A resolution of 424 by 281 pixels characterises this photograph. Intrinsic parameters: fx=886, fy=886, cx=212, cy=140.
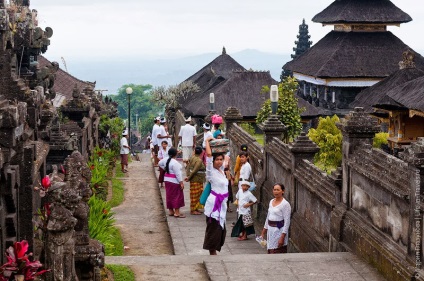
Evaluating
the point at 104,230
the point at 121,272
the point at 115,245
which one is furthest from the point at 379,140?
the point at 121,272

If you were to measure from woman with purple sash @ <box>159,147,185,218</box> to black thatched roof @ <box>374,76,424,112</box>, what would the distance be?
11658mm

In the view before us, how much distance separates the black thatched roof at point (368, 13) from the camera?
4731 centimetres

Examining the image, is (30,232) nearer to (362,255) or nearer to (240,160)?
(362,255)

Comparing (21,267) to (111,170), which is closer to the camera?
(21,267)

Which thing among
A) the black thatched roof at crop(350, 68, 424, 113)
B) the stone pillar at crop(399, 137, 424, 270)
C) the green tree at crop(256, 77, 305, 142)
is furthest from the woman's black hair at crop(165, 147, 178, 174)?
the black thatched roof at crop(350, 68, 424, 113)

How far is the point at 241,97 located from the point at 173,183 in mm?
23749

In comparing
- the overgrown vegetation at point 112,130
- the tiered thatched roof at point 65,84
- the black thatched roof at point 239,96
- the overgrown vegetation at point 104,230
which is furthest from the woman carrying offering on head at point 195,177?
the black thatched roof at point 239,96

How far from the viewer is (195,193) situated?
59.0 ft

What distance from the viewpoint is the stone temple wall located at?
399 inches

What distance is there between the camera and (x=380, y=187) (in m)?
11.4

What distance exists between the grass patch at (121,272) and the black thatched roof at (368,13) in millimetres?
37473

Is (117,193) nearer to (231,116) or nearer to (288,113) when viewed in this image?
(231,116)

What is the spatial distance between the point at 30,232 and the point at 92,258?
108cm

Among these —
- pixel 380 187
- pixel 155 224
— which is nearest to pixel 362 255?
pixel 380 187
